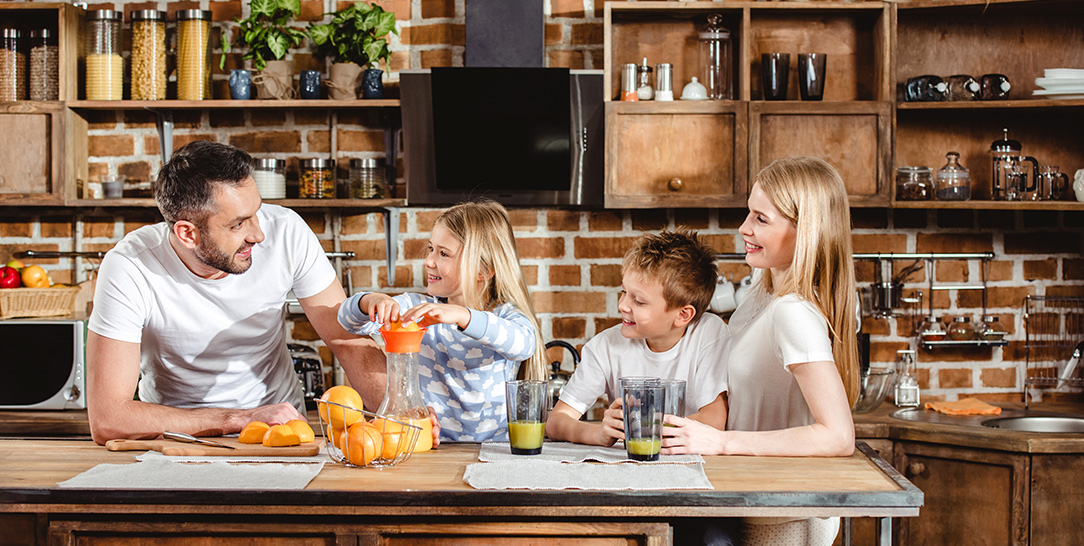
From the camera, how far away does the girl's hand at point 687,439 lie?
146 cm

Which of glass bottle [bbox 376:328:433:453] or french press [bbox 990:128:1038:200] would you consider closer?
glass bottle [bbox 376:328:433:453]

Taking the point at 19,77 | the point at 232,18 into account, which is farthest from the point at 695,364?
the point at 19,77

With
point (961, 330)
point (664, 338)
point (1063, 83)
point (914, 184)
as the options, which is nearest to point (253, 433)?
point (664, 338)

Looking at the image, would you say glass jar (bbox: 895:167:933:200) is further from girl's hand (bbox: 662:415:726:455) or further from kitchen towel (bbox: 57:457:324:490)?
kitchen towel (bbox: 57:457:324:490)

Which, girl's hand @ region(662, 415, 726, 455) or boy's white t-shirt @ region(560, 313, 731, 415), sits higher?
boy's white t-shirt @ region(560, 313, 731, 415)

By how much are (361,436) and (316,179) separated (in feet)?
5.58

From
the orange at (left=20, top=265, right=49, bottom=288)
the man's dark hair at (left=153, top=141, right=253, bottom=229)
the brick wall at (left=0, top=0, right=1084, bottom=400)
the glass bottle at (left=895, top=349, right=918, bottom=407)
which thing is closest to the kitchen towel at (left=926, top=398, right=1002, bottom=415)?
the glass bottle at (left=895, top=349, right=918, bottom=407)

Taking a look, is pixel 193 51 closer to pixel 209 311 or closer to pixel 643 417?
pixel 209 311

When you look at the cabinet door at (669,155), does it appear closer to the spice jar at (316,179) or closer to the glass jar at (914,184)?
the glass jar at (914,184)

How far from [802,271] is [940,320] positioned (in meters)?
1.63

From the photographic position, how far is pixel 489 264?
205 cm

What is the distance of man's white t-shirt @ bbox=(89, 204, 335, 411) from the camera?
1.85 metres

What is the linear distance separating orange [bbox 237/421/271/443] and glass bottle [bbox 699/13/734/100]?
186cm

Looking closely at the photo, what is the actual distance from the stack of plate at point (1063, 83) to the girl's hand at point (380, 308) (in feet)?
7.16
